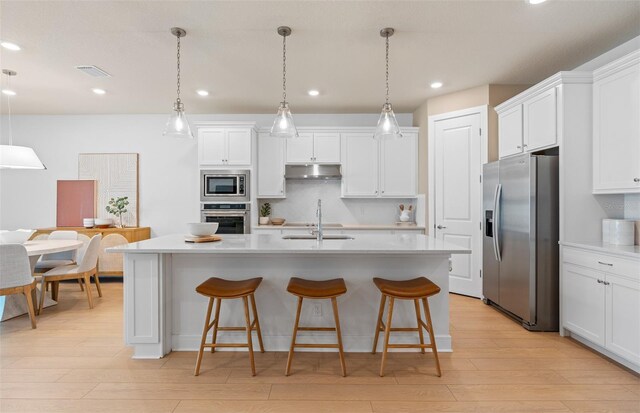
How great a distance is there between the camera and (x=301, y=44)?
3172 mm

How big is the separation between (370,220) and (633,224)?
3.27m

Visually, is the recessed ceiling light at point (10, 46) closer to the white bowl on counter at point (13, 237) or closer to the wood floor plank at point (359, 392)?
the white bowl on counter at point (13, 237)

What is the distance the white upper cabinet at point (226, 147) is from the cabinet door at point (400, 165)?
206 cm

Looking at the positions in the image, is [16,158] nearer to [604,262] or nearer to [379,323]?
[379,323]

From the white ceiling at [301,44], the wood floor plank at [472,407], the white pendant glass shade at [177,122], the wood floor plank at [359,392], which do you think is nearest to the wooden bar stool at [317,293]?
the wood floor plank at [359,392]

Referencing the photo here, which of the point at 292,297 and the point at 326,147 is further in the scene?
the point at 326,147

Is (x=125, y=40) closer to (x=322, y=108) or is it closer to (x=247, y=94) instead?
(x=247, y=94)

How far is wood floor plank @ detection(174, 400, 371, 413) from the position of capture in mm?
1964

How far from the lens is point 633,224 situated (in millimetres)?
2758

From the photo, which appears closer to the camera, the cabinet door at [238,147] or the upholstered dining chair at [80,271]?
the upholstered dining chair at [80,271]

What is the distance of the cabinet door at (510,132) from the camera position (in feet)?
12.0

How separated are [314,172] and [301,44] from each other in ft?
7.35

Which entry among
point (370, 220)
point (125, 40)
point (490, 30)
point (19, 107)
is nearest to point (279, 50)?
point (125, 40)

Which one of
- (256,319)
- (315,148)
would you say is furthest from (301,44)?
(256,319)
